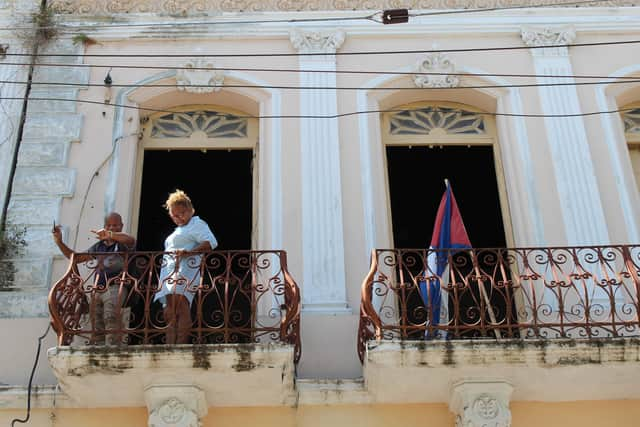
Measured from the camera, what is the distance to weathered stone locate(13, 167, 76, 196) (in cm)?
841

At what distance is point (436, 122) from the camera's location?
9.51 meters

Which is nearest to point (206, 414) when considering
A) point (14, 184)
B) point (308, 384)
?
point (308, 384)

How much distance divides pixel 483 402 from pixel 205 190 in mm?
4169

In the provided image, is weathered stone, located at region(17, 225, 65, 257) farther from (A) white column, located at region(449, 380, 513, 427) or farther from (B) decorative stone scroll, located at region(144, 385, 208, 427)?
(A) white column, located at region(449, 380, 513, 427)

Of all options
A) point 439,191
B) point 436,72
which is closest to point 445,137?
point 436,72

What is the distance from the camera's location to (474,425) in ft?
22.2

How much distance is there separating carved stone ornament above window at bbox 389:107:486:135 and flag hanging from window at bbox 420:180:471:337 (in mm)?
1569

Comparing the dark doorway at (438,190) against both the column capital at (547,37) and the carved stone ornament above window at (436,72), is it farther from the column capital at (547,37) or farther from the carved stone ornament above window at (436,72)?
the column capital at (547,37)

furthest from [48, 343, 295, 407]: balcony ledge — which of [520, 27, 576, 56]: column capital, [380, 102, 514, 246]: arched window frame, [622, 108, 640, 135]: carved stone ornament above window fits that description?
[622, 108, 640, 135]: carved stone ornament above window

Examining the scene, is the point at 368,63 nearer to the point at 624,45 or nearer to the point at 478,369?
the point at 624,45

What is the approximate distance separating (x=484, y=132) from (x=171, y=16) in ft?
11.3

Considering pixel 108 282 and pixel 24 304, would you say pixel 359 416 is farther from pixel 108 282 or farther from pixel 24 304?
pixel 24 304

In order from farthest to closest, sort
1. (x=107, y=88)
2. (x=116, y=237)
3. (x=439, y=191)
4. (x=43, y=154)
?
(x=439, y=191) < (x=107, y=88) < (x=43, y=154) < (x=116, y=237)

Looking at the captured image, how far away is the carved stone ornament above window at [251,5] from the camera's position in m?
9.67
